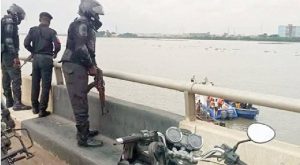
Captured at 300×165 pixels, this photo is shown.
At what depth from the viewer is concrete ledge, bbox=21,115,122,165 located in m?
4.70

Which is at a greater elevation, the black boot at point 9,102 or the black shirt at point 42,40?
the black shirt at point 42,40

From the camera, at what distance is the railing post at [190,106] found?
4.02 m

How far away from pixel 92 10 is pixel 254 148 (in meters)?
2.49

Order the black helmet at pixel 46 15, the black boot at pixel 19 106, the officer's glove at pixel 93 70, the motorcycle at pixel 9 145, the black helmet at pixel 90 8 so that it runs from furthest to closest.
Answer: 1. the black boot at pixel 19 106
2. the black helmet at pixel 46 15
3. the officer's glove at pixel 93 70
4. the black helmet at pixel 90 8
5. the motorcycle at pixel 9 145

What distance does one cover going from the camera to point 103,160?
4.57 m

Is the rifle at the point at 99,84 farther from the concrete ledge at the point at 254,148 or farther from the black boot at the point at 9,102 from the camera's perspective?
the black boot at the point at 9,102

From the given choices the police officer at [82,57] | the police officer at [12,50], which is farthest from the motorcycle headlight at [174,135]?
the police officer at [12,50]

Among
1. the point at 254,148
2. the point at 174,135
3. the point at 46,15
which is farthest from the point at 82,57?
the point at 174,135

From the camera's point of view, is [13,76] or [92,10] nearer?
[92,10]

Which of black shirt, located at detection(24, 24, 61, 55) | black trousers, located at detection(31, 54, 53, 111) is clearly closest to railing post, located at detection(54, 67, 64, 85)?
black trousers, located at detection(31, 54, 53, 111)

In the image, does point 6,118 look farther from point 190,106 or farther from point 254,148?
point 254,148

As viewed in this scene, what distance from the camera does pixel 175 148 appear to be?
2.18m

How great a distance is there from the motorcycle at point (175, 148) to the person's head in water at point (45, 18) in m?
4.67

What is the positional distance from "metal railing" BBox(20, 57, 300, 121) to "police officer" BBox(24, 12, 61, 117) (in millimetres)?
1648
